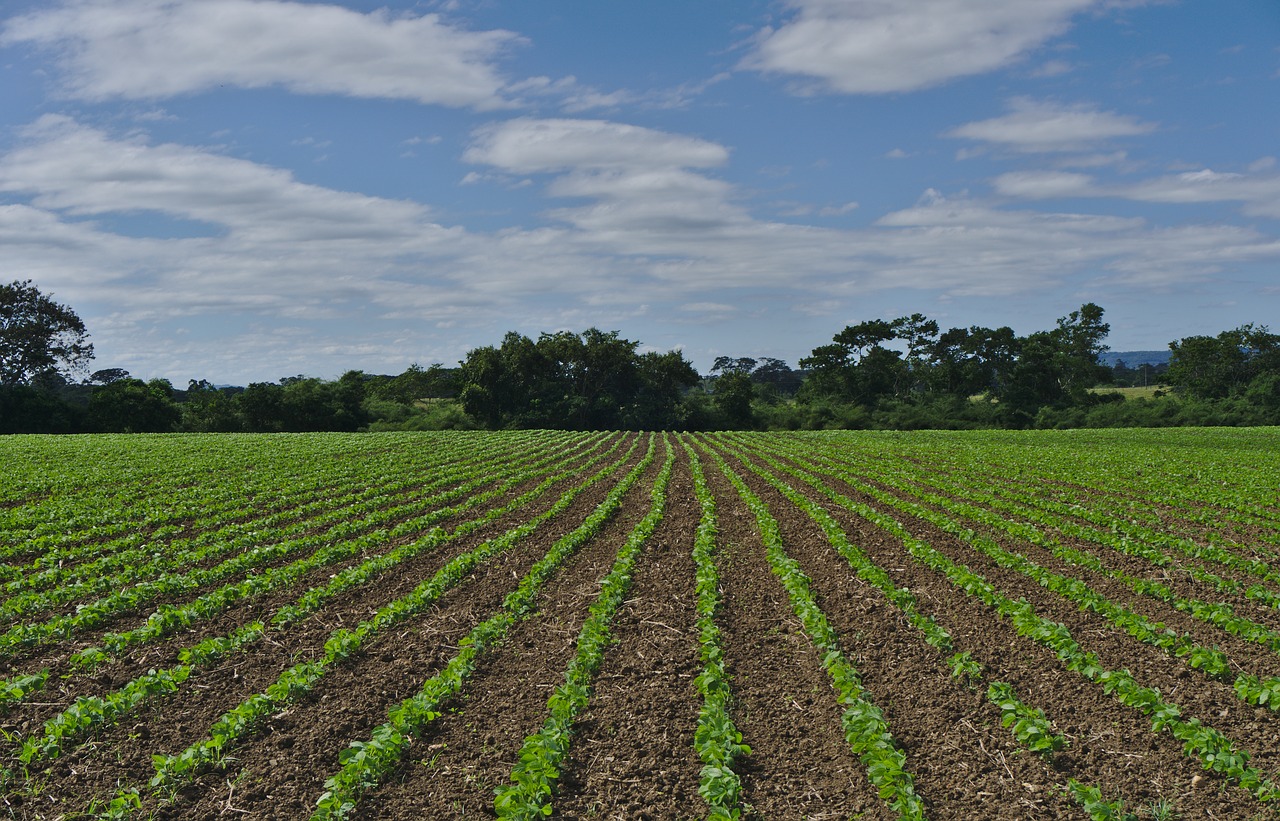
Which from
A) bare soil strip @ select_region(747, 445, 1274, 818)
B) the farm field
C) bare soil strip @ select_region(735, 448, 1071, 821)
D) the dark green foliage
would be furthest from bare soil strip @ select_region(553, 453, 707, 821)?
the dark green foliage

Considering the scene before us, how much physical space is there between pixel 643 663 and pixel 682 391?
8446 cm

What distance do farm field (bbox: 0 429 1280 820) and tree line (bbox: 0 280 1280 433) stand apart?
193 ft

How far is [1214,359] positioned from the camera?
78250 mm

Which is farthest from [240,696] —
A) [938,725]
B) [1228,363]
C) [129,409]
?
[1228,363]

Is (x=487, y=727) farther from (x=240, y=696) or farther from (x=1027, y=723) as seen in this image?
(x=1027, y=723)

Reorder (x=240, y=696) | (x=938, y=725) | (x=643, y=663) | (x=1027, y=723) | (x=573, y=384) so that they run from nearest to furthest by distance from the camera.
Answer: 1. (x=1027, y=723)
2. (x=938, y=725)
3. (x=240, y=696)
4. (x=643, y=663)
5. (x=573, y=384)

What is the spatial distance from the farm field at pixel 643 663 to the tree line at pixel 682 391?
5881cm

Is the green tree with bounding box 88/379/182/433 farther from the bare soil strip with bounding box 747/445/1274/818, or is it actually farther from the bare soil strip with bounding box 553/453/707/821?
the bare soil strip with bounding box 747/445/1274/818

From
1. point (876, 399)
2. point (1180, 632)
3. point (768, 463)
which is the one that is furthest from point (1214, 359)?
point (1180, 632)

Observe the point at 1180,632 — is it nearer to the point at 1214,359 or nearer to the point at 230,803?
the point at 230,803

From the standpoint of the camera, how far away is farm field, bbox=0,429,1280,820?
5883 millimetres

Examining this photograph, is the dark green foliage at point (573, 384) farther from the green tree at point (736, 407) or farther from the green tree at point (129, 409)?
the green tree at point (129, 409)

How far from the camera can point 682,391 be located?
3647 inches

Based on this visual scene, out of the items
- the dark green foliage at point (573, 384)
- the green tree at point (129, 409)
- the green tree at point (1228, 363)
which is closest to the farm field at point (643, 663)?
the green tree at point (129, 409)
